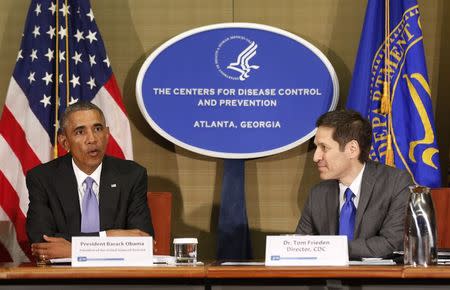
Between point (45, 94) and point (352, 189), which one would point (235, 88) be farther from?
point (352, 189)

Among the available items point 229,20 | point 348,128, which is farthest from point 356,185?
point 229,20

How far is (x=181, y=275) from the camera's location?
265 cm

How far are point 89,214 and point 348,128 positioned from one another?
4.51 ft

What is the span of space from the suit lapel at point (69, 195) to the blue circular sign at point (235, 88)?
3.47ft

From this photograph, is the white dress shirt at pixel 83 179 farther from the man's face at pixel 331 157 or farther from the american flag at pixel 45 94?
the man's face at pixel 331 157

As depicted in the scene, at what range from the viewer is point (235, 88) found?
206 inches

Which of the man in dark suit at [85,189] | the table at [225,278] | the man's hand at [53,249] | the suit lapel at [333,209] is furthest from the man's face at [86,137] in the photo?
the table at [225,278]

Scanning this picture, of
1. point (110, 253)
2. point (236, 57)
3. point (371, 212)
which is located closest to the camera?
point (110, 253)

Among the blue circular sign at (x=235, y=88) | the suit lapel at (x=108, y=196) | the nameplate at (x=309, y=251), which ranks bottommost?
the nameplate at (x=309, y=251)

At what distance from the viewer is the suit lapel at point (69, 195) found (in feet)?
13.6

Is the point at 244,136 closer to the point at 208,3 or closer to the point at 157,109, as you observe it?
the point at 157,109

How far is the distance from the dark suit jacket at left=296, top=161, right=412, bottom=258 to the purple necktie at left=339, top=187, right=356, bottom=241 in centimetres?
4

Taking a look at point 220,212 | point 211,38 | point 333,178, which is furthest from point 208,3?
point 333,178

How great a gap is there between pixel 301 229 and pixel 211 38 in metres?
1.70
